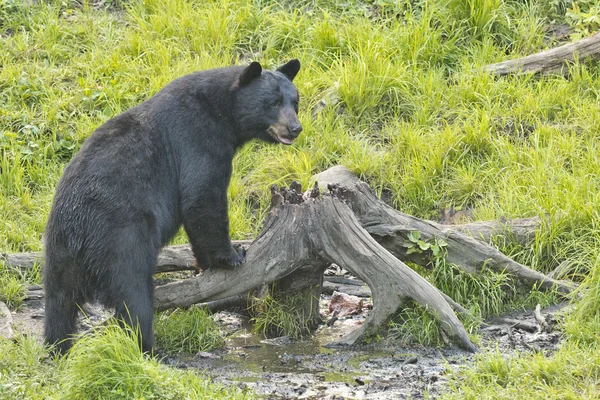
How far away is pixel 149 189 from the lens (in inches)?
245

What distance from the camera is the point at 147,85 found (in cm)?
998

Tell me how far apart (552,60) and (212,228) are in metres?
5.00

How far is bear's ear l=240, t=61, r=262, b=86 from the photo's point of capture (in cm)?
675

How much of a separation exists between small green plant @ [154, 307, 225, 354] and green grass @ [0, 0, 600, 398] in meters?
1.49

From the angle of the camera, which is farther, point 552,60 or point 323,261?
point 552,60

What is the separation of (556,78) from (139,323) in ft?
19.2

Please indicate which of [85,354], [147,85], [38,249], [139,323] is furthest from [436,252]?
[147,85]

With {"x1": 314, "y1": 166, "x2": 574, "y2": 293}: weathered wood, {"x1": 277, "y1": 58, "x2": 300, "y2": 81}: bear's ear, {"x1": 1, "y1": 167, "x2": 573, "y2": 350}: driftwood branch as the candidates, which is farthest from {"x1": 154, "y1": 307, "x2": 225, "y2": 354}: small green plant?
{"x1": 277, "y1": 58, "x2": 300, "y2": 81}: bear's ear

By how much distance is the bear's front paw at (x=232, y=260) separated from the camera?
21.4 ft

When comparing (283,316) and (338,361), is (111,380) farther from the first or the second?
(283,316)

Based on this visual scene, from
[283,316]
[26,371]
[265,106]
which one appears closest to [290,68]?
[265,106]

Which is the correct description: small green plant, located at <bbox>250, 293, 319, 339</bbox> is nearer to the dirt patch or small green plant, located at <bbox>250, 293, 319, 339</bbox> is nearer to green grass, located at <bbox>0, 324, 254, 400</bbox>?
the dirt patch

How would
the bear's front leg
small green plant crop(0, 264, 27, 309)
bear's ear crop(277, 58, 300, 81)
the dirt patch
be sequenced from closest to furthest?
the dirt patch
the bear's front leg
bear's ear crop(277, 58, 300, 81)
small green plant crop(0, 264, 27, 309)

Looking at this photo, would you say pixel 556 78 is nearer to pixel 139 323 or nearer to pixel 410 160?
pixel 410 160
